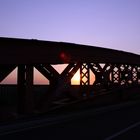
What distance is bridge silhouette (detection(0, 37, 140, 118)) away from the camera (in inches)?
746

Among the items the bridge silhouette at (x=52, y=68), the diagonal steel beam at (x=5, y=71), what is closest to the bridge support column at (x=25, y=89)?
the bridge silhouette at (x=52, y=68)

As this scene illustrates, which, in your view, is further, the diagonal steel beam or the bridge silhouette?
the diagonal steel beam

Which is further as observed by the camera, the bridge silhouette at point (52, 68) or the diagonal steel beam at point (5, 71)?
the diagonal steel beam at point (5, 71)

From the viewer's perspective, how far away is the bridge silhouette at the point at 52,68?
18938mm

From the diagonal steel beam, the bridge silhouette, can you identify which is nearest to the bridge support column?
the bridge silhouette

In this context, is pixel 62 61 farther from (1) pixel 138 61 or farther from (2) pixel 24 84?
(1) pixel 138 61

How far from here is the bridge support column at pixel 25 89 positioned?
64.5 feet

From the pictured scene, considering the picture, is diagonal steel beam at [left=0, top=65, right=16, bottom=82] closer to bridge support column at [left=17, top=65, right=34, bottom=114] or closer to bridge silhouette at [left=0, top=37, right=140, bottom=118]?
bridge silhouette at [left=0, top=37, right=140, bottom=118]

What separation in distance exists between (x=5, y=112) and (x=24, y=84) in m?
2.10

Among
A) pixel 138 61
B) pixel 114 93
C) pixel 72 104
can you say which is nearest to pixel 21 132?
pixel 72 104

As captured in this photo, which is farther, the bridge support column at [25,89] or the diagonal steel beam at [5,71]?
the diagonal steel beam at [5,71]

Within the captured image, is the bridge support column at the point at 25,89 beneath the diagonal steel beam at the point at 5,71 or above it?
beneath

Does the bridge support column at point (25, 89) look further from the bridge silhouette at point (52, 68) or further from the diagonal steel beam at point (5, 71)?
the diagonal steel beam at point (5, 71)

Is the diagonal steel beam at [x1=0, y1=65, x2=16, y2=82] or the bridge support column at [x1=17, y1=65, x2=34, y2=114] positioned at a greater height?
the diagonal steel beam at [x1=0, y1=65, x2=16, y2=82]
